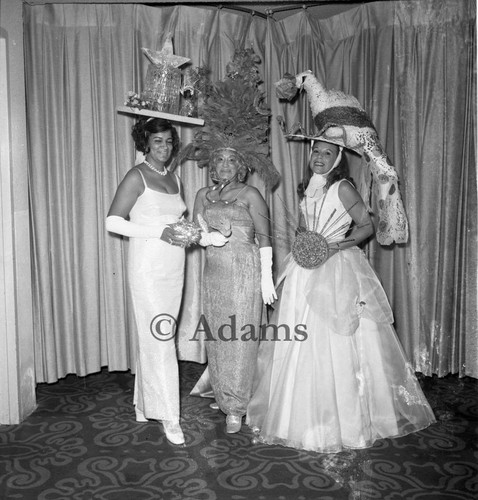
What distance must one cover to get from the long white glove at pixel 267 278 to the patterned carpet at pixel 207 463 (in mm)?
764

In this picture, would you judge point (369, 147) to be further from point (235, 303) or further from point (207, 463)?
point (207, 463)

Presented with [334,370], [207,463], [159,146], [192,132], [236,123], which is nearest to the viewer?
[207,463]

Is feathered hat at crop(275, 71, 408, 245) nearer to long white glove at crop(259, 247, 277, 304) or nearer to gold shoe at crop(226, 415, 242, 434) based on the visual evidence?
long white glove at crop(259, 247, 277, 304)

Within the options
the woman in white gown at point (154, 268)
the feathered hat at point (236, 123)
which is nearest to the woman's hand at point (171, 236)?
the woman in white gown at point (154, 268)

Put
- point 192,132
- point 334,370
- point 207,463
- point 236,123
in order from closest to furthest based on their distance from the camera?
point 207,463 → point 334,370 → point 236,123 → point 192,132

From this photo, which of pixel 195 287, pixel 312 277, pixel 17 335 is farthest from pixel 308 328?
pixel 17 335

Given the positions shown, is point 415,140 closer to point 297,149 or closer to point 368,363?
point 297,149

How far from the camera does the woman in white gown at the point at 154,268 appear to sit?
2.98 m

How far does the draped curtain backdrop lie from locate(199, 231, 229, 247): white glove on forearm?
0.96 meters

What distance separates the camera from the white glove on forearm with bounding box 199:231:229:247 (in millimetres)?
3094

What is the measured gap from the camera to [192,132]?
13.2ft

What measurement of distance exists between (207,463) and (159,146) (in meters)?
1.69

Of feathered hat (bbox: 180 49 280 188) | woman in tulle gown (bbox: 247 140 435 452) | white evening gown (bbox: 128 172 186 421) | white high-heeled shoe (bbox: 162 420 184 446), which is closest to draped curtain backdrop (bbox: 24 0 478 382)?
feathered hat (bbox: 180 49 280 188)

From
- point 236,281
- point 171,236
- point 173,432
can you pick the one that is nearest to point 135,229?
point 171,236
